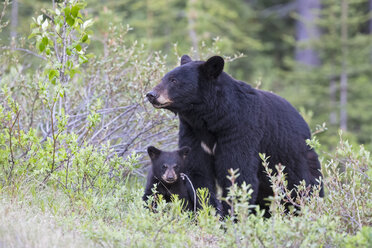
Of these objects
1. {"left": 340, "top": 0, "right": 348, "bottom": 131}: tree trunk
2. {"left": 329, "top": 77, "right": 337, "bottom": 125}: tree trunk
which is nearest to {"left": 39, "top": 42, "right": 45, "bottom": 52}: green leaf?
{"left": 340, "top": 0, "right": 348, "bottom": 131}: tree trunk

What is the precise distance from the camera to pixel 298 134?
5.63 m

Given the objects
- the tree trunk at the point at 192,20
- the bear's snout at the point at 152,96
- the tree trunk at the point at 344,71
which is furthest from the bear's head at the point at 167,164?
the tree trunk at the point at 192,20

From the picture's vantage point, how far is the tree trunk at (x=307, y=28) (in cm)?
1831

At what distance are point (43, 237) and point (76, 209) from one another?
869 millimetres

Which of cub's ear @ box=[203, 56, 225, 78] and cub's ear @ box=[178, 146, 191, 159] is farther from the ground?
cub's ear @ box=[203, 56, 225, 78]

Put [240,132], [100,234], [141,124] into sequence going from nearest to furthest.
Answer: [100,234] < [240,132] < [141,124]

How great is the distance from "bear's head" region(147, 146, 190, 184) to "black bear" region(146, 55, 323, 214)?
29 centimetres

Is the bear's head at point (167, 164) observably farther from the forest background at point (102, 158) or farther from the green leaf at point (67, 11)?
the green leaf at point (67, 11)

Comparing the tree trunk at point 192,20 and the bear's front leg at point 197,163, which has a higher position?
the tree trunk at point 192,20

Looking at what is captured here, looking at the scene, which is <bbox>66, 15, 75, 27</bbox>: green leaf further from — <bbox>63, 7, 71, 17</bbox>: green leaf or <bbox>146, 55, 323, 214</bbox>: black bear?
<bbox>146, 55, 323, 214</bbox>: black bear

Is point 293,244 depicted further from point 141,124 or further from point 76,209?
point 141,124

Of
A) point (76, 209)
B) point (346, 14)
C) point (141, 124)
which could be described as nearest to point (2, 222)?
point (76, 209)

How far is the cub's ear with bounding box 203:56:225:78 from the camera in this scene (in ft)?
16.5

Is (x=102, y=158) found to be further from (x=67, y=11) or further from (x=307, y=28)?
(x=307, y=28)
